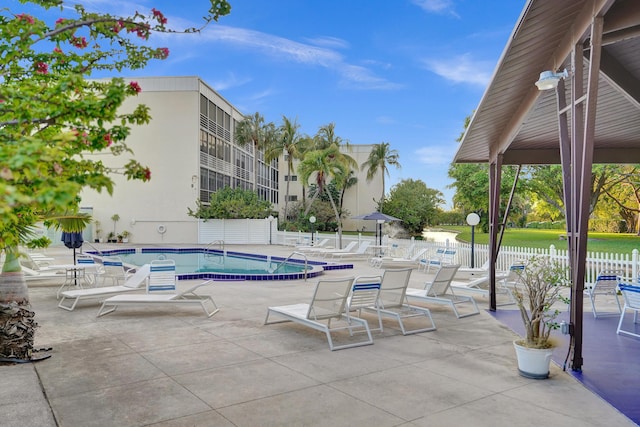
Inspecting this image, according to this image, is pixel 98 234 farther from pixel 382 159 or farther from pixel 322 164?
pixel 382 159

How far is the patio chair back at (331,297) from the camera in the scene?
6.26 meters

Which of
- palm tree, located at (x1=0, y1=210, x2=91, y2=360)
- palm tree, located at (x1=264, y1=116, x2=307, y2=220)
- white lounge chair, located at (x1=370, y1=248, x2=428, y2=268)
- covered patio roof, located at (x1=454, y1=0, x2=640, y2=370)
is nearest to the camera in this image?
covered patio roof, located at (x1=454, y1=0, x2=640, y2=370)

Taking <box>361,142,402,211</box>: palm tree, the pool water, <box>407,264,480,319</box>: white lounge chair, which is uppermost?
<box>361,142,402,211</box>: palm tree

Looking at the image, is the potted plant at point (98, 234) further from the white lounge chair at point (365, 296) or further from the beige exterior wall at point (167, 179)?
the white lounge chair at point (365, 296)

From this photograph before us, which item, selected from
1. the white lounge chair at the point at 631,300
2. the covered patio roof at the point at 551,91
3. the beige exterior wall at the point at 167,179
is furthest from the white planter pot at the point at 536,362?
the beige exterior wall at the point at 167,179

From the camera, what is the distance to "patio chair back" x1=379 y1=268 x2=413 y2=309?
7.07 meters

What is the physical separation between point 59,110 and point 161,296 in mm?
6266

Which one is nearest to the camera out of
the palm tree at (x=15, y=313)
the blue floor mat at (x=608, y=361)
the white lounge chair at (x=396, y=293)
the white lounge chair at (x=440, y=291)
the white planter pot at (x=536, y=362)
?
the blue floor mat at (x=608, y=361)

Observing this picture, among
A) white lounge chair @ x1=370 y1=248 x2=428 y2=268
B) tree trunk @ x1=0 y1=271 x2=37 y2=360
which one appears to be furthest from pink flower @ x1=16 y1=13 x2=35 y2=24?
white lounge chair @ x1=370 y1=248 x2=428 y2=268

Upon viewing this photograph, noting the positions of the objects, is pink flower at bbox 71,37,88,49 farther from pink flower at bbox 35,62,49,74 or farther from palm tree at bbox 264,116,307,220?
palm tree at bbox 264,116,307,220

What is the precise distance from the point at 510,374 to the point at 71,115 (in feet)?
15.7

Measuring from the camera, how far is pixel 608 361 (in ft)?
18.0

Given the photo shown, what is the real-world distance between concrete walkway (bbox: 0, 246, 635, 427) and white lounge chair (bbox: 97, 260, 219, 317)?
0.54 m

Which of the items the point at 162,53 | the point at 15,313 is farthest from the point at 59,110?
the point at 15,313
